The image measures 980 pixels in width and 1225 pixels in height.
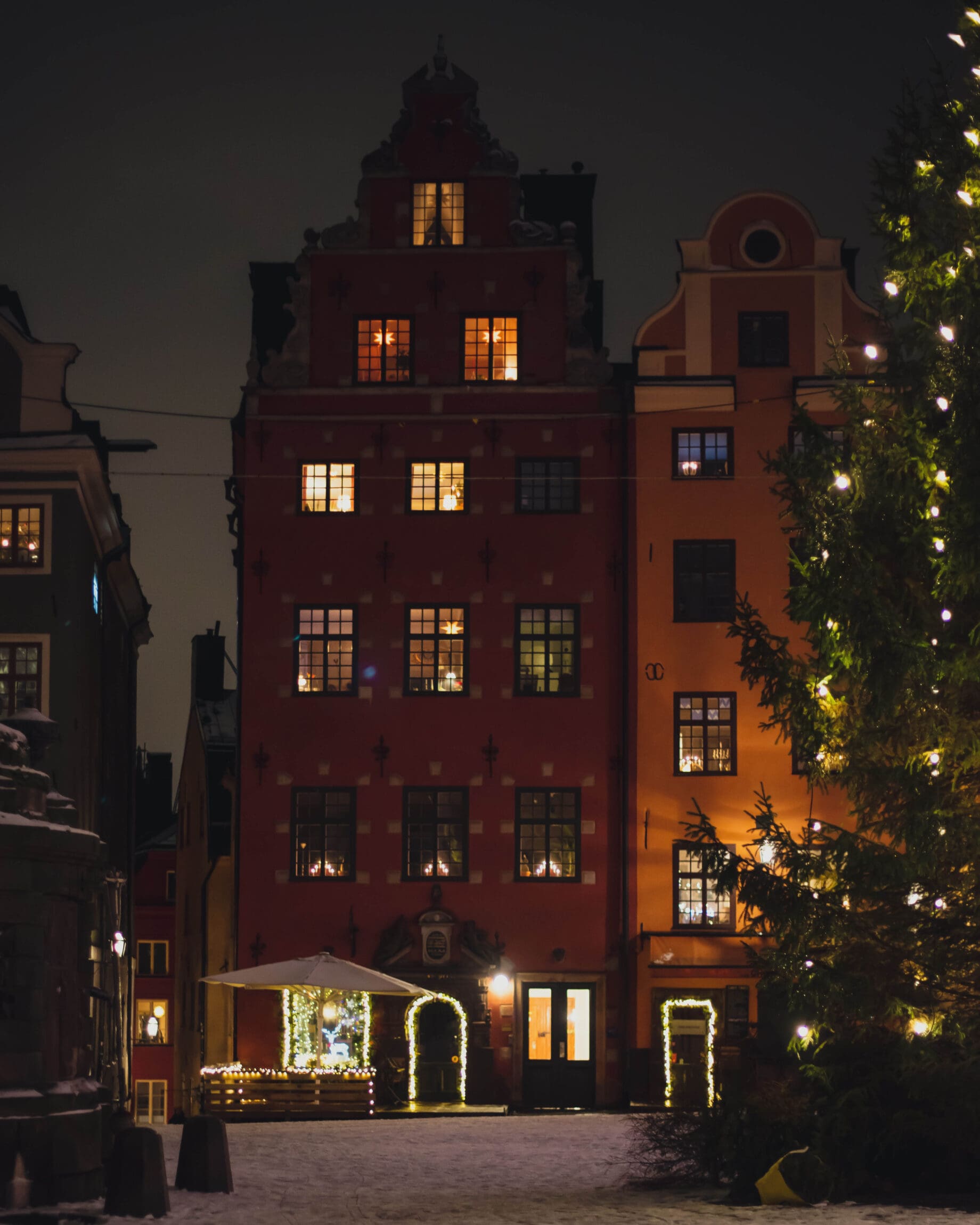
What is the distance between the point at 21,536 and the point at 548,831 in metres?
9.89

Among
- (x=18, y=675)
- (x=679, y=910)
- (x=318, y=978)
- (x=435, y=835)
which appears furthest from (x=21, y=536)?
(x=679, y=910)

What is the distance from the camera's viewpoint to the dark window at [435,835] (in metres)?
32.4

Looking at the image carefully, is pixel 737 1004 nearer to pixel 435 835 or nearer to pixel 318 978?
pixel 435 835

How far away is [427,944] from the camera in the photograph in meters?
31.9

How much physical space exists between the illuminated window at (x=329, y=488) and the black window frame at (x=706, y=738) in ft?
21.4

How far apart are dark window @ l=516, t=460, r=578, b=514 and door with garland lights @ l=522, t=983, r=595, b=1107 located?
806 cm

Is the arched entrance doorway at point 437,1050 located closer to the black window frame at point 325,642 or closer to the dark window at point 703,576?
the black window frame at point 325,642

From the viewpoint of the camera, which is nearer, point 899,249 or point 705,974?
point 899,249

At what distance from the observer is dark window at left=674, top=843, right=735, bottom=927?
105 ft

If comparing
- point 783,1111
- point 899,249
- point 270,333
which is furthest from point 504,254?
point 783,1111

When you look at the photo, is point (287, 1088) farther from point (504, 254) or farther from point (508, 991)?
point (504, 254)

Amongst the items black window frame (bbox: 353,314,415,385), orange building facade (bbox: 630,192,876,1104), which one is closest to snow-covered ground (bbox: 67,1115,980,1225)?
orange building facade (bbox: 630,192,876,1104)

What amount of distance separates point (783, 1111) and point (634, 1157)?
3.42 meters

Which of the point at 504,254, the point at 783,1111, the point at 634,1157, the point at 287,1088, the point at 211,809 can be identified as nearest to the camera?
the point at 783,1111
